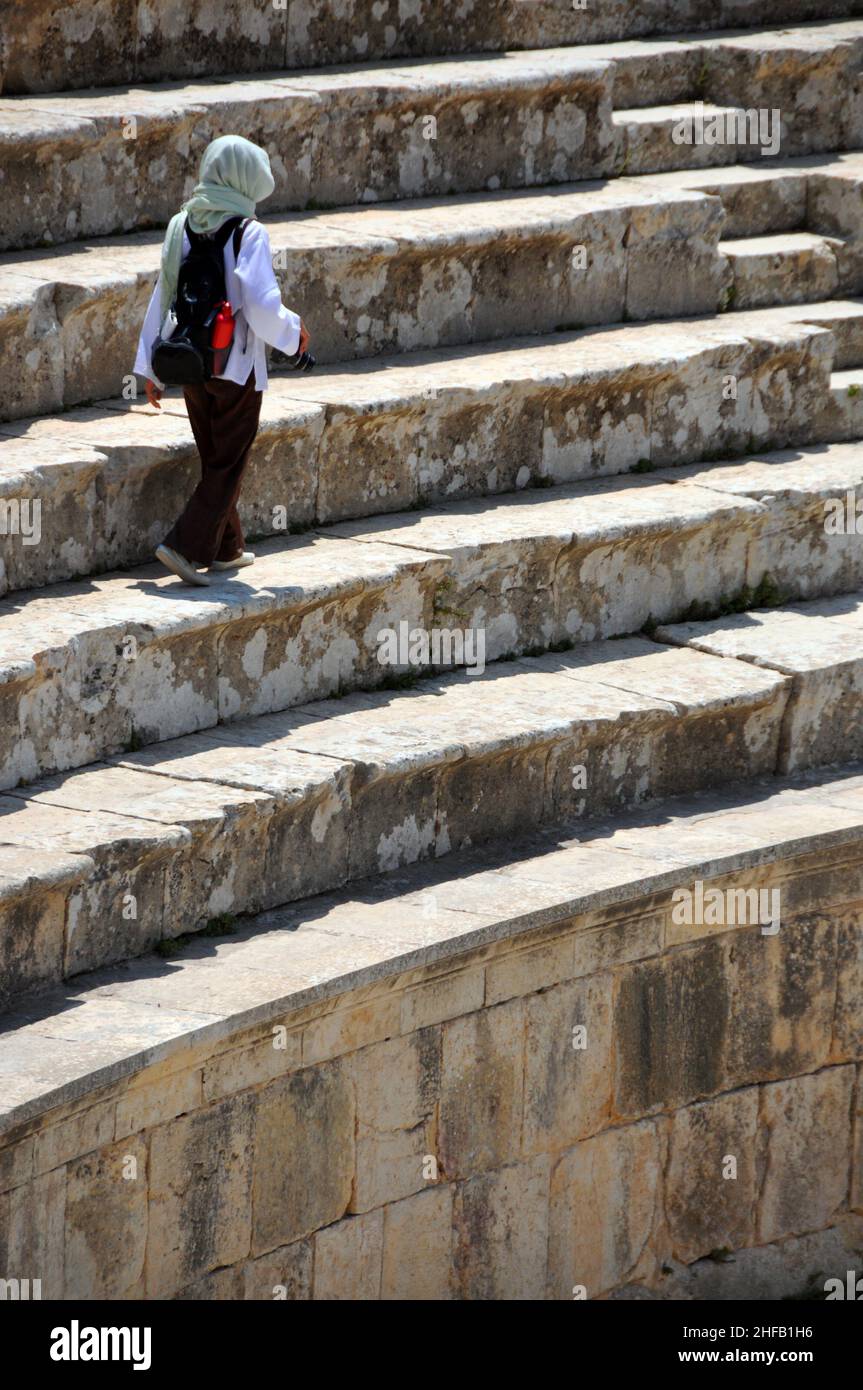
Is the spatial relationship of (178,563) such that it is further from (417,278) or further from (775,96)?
(775,96)

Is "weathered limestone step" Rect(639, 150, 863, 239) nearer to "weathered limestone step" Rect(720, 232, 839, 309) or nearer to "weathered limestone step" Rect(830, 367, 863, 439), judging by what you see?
"weathered limestone step" Rect(720, 232, 839, 309)

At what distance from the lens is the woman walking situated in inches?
306

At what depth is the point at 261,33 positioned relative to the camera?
1077 centimetres

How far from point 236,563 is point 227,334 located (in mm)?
872

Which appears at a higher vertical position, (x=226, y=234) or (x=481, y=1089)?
(x=226, y=234)

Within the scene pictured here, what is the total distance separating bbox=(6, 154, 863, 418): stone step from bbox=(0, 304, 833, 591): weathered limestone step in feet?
0.56

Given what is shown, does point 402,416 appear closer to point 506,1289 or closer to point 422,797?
point 422,797

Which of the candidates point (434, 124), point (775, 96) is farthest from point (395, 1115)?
point (775, 96)

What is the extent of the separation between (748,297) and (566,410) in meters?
1.96

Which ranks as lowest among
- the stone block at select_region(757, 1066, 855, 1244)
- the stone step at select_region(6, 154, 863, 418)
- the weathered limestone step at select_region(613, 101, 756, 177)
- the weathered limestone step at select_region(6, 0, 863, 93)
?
the stone block at select_region(757, 1066, 855, 1244)

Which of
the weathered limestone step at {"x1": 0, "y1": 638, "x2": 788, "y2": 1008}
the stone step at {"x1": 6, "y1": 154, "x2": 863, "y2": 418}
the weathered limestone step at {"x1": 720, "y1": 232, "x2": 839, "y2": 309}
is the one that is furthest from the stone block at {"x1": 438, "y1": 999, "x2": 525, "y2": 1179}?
the weathered limestone step at {"x1": 720, "y1": 232, "x2": 839, "y2": 309}

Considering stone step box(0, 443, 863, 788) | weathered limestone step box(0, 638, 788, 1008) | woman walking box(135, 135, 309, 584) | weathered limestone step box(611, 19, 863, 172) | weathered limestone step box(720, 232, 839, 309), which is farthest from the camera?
weathered limestone step box(611, 19, 863, 172)

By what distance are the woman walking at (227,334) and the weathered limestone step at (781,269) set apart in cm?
390
